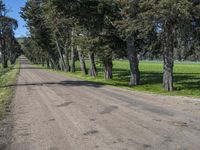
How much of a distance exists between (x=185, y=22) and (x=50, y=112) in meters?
11.1

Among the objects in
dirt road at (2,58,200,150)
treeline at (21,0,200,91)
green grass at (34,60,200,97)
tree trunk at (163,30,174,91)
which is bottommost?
green grass at (34,60,200,97)

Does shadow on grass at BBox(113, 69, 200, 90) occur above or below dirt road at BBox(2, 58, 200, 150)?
below

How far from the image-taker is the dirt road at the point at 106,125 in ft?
26.6

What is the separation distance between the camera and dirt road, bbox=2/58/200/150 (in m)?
8.12

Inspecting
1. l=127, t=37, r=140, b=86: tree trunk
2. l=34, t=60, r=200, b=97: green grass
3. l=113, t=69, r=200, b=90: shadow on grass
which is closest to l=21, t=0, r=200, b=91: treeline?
l=127, t=37, r=140, b=86: tree trunk

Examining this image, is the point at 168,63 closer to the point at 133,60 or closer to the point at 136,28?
the point at 136,28

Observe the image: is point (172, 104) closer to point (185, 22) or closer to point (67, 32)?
point (185, 22)

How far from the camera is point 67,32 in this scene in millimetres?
55281

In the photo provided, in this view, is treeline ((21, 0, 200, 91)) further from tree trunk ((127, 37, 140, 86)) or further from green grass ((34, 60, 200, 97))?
green grass ((34, 60, 200, 97))

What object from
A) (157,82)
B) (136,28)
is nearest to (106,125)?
(136,28)

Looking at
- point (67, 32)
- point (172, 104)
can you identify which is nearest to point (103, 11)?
point (172, 104)

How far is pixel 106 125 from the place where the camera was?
1031 centimetres

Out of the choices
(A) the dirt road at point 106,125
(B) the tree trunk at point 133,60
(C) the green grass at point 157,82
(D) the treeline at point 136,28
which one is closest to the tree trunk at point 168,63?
(D) the treeline at point 136,28

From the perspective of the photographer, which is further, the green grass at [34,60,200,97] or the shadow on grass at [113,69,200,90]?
the shadow on grass at [113,69,200,90]
